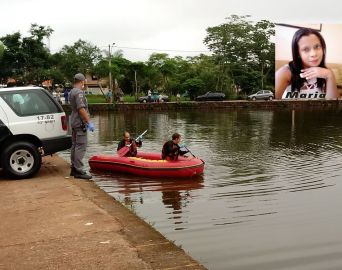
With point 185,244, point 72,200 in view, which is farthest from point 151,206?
point 185,244

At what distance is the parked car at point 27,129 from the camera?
955cm

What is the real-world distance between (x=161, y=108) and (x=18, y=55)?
14.4 meters

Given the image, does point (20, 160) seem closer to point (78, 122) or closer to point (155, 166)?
point (78, 122)

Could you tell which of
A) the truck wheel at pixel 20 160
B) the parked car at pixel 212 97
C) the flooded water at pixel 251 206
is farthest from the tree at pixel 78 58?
the truck wheel at pixel 20 160

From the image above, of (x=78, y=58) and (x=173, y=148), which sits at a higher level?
(x=78, y=58)

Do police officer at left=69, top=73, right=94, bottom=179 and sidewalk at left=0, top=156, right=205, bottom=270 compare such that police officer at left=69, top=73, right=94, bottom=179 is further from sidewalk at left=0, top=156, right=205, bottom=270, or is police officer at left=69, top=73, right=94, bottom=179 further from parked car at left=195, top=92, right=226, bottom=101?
parked car at left=195, top=92, right=226, bottom=101

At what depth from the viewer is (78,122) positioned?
9508mm

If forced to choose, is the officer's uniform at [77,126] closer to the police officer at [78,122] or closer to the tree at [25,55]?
the police officer at [78,122]

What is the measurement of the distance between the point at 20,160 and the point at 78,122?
140cm

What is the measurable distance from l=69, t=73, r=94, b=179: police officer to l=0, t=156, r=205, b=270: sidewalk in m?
1.25

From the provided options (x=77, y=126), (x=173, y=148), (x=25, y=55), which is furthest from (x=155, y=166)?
(x=25, y=55)

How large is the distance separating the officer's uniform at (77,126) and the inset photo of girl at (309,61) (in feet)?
169

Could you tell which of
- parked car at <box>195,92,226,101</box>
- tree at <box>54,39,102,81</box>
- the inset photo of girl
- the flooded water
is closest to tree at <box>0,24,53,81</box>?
tree at <box>54,39,102,81</box>

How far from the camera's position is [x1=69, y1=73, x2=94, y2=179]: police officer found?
368 inches
